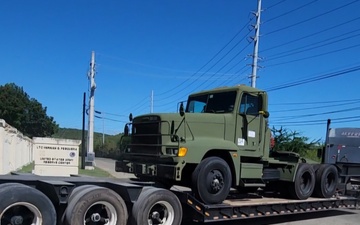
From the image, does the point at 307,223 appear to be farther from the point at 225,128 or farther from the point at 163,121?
the point at 163,121

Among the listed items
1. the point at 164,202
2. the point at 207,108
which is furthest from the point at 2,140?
the point at 164,202

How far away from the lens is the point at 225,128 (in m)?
9.46

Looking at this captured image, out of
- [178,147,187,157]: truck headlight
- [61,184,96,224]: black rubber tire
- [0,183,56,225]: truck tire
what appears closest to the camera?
[0,183,56,225]: truck tire

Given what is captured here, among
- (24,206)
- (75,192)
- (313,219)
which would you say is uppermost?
(75,192)

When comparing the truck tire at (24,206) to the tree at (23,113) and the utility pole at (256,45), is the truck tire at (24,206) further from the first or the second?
the tree at (23,113)

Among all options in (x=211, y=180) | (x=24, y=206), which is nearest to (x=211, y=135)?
(x=211, y=180)

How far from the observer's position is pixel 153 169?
337 inches

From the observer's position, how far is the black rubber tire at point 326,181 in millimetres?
11969

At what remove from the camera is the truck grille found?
8892 millimetres

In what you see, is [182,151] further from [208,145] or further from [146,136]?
[146,136]

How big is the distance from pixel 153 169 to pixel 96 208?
1777 mm

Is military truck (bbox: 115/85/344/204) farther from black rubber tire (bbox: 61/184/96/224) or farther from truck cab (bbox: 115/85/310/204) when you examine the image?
black rubber tire (bbox: 61/184/96/224)

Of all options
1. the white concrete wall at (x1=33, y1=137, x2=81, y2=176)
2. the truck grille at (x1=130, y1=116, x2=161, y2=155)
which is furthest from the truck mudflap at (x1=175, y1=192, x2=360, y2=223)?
Result: the white concrete wall at (x1=33, y1=137, x2=81, y2=176)

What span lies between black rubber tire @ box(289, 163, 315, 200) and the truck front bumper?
447 centimetres
